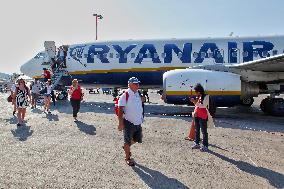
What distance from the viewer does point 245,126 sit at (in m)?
12.9

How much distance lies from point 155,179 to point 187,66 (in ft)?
44.0

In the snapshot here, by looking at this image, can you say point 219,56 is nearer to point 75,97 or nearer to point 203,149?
point 75,97

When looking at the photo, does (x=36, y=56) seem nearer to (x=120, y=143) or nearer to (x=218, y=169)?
(x=120, y=143)

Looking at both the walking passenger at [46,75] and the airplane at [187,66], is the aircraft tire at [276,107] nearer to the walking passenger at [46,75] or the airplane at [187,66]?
the airplane at [187,66]

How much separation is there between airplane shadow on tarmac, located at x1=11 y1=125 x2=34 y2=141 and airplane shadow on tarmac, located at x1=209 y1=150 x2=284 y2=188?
631 cm

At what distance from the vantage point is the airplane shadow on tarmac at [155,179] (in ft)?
19.2

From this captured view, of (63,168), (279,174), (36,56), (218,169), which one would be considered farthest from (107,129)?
(36,56)

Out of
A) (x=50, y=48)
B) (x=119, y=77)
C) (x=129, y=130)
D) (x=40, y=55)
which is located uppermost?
(x=50, y=48)

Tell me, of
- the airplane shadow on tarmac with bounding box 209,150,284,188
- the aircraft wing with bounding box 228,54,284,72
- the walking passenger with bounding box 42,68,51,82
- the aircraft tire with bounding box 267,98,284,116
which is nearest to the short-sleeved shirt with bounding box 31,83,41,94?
the walking passenger with bounding box 42,68,51,82

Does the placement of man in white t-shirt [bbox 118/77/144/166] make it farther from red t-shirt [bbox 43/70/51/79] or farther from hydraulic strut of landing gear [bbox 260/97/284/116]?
red t-shirt [bbox 43/70/51/79]

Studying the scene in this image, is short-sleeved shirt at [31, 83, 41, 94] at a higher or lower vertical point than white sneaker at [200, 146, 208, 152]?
higher

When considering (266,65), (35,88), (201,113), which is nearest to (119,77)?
(35,88)

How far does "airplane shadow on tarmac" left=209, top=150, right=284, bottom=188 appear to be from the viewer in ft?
20.0

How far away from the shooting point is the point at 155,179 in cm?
624
